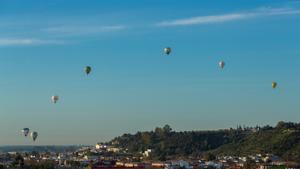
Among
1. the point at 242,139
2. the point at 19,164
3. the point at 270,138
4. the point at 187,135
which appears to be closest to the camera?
the point at 19,164

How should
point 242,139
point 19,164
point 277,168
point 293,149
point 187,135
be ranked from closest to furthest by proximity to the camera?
point 277,168
point 19,164
point 293,149
point 242,139
point 187,135

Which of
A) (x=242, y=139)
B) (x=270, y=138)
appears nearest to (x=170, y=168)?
(x=270, y=138)

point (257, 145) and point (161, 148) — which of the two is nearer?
point (257, 145)

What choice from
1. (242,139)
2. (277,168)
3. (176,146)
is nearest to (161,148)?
(176,146)

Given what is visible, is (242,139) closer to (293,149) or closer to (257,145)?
(257,145)

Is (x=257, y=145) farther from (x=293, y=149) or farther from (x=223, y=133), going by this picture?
(x=223, y=133)

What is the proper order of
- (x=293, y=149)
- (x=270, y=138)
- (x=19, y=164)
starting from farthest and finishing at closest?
(x=270, y=138) < (x=293, y=149) < (x=19, y=164)
